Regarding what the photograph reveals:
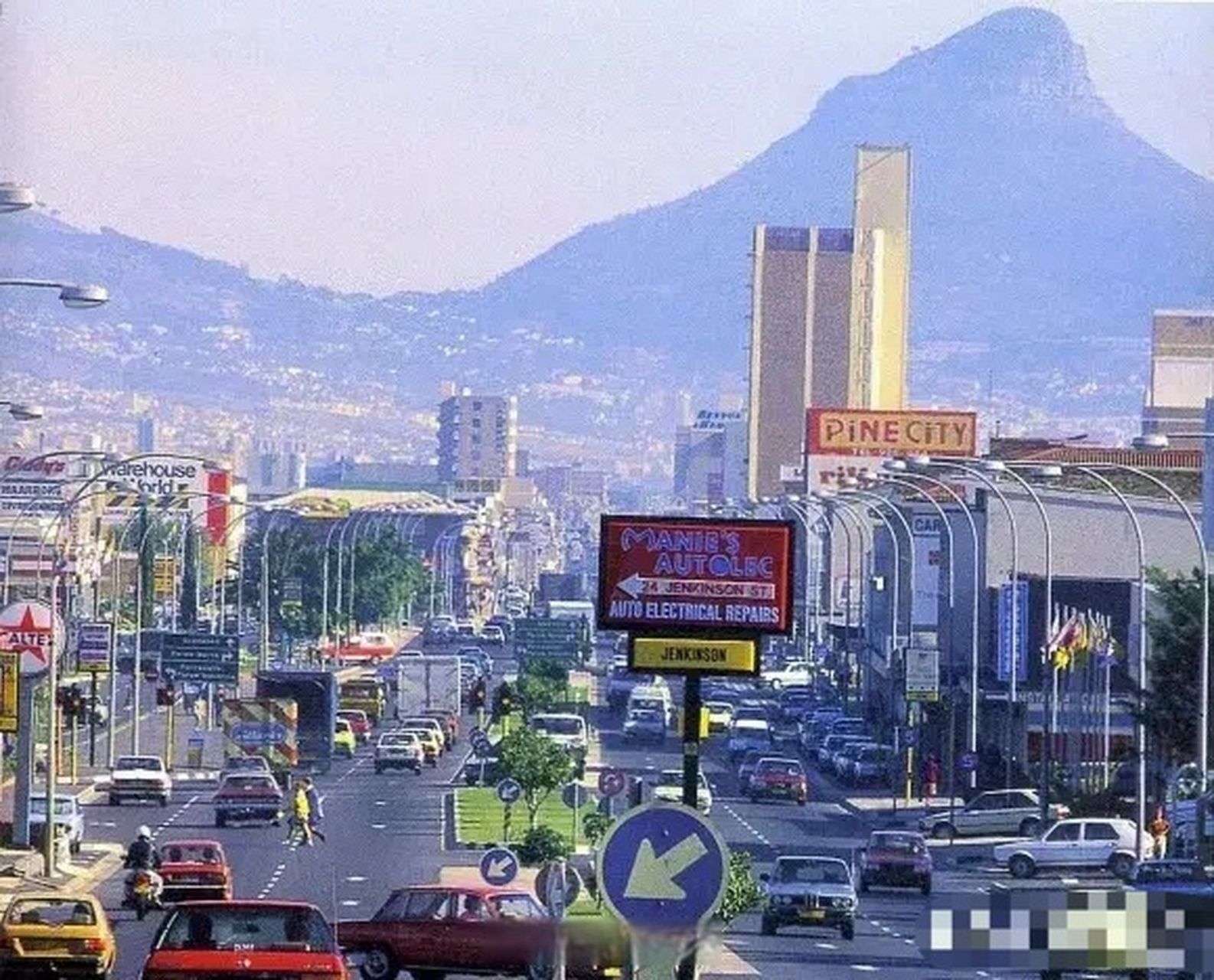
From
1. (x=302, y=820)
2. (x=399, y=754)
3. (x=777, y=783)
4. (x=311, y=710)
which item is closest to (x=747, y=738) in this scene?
(x=399, y=754)

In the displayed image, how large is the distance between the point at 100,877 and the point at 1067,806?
19.7 meters

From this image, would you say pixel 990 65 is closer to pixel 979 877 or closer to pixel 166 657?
A: pixel 166 657

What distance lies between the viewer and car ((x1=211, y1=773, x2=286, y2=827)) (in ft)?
173

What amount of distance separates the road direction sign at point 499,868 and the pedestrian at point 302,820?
21.0 m

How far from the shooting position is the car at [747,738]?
247 ft

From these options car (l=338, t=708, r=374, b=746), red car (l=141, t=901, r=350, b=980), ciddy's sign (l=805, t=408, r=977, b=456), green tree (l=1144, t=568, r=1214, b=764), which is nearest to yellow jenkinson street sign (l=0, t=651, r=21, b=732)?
green tree (l=1144, t=568, r=1214, b=764)

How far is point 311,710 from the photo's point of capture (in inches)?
2454

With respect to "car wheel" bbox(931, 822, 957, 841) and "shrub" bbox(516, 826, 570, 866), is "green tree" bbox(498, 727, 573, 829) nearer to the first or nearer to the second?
"car wheel" bbox(931, 822, 957, 841)

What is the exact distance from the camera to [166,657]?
75.4 meters

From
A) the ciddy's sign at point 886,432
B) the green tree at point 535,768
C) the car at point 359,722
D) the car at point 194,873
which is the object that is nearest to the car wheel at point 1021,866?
the green tree at point 535,768

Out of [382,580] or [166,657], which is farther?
[382,580]

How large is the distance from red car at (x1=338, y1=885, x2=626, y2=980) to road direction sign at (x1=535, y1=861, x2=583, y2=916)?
158mm

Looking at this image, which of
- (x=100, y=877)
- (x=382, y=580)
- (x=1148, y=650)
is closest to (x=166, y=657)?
(x=1148, y=650)

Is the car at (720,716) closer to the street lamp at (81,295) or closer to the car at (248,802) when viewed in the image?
the car at (248,802)
